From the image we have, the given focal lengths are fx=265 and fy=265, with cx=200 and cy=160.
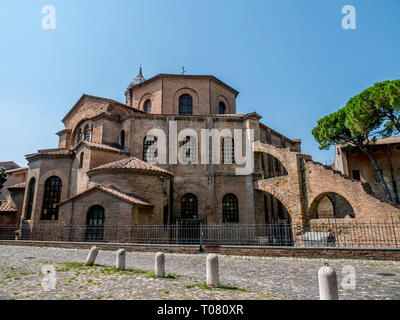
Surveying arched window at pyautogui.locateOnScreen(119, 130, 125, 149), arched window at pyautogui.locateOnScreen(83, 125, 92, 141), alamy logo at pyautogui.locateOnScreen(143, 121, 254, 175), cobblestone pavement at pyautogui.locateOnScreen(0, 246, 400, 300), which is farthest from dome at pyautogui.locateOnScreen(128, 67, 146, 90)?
cobblestone pavement at pyautogui.locateOnScreen(0, 246, 400, 300)

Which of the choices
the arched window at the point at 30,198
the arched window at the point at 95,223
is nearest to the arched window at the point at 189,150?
the arched window at the point at 95,223

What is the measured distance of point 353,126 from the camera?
72.4 ft

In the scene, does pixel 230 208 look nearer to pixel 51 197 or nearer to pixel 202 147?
pixel 202 147

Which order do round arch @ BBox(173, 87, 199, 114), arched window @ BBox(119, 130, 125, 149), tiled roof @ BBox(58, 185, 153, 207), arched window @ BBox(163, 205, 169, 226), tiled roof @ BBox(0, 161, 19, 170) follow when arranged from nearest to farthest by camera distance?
tiled roof @ BBox(58, 185, 153, 207)
arched window @ BBox(163, 205, 169, 226)
arched window @ BBox(119, 130, 125, 149)
round arch @ BBox(173, 87, 199, 114)
tiled roof @ BBox(0, 161, 19, 170)

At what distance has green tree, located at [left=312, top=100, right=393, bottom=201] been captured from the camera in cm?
2105

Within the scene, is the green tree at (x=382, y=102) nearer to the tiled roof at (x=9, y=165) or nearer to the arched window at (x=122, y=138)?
the arched window at (x=122, y=138)

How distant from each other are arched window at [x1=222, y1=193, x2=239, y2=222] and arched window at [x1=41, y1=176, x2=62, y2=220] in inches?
511

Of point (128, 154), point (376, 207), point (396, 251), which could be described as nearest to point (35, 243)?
point (128, 154)

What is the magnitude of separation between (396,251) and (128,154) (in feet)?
59.6

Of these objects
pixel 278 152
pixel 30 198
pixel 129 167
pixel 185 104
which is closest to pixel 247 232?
pixel 278 152

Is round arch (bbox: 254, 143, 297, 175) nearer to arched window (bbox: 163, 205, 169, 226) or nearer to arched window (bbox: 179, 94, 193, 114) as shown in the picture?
arched window (bbox: 179, 94, 193, 114)

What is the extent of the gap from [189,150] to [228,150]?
130 inches

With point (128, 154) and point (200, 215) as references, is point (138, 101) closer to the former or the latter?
point (128, 154)
